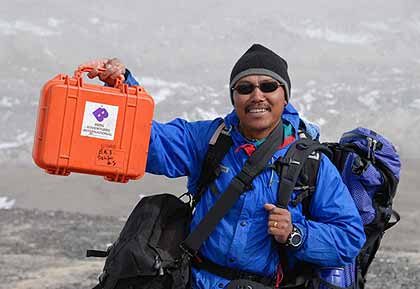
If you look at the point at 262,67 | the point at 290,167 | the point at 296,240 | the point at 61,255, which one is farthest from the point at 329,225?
the point at 61,255

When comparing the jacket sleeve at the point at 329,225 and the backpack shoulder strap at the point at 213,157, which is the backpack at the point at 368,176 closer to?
the jacket sleeve at the point at 329,225

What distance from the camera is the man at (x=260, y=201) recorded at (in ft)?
8.64

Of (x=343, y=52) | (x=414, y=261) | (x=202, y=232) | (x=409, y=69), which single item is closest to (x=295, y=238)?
(x=202, y=232)

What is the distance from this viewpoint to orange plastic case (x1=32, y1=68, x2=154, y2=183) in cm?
255

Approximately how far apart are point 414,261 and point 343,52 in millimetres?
20622

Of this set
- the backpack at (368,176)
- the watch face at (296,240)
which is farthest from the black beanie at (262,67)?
the watch face at (296,240)

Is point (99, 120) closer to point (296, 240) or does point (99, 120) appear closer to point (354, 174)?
point (296, 240)

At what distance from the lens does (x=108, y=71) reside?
276 cm

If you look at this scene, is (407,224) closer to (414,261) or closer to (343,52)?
(414,261)

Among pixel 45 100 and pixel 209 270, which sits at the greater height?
pixel 45 100

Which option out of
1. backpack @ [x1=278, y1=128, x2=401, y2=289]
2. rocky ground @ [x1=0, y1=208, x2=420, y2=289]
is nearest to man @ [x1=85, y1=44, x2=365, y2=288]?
backpack @ [x1=278, y1=128, x2=401, y2=289]

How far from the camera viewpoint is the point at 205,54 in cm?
2856

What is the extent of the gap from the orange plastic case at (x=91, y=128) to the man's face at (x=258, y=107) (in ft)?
1.09

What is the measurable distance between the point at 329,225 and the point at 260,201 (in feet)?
0.84
